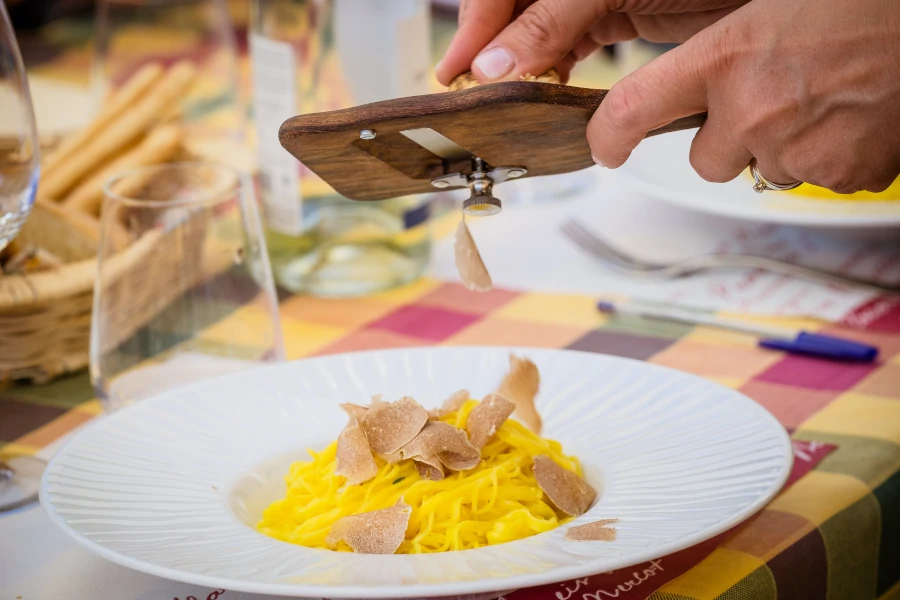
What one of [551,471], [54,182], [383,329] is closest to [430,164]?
[551,471]

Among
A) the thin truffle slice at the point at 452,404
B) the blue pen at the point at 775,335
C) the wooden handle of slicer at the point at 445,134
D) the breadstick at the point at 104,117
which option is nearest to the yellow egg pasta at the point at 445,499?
the thin truffle slice at the point at 452,404

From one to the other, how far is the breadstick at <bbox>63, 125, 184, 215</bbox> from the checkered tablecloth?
0.29 metres

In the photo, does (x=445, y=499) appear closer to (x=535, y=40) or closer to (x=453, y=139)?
(x=453, y=139)

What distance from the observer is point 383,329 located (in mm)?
1382

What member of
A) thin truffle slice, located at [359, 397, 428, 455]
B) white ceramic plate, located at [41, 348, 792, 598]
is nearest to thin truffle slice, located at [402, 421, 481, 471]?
thin truffle slice, located at [359, 397, 428, 455]

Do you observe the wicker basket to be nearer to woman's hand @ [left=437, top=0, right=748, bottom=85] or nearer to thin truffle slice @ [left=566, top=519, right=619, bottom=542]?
woman's hand @ [left=437, top=0, right=748, bottom=85]

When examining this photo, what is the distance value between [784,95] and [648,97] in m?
0.11

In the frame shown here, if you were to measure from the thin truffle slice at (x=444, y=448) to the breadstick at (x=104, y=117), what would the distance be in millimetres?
901

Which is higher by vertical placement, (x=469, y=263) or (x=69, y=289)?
(x=469, y=263)

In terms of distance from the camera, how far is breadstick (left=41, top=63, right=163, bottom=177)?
1.55 m

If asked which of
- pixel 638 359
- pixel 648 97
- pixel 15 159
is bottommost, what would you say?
pixel 638 359

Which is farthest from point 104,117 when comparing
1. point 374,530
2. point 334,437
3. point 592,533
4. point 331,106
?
point 592,533

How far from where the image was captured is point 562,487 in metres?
0.84

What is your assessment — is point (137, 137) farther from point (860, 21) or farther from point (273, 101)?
point (860, 21)
